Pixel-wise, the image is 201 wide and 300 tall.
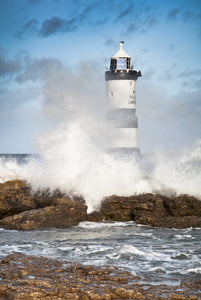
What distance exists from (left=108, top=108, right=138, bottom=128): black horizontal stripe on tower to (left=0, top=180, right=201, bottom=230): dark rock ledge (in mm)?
7592

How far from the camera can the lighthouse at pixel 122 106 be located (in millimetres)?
16359

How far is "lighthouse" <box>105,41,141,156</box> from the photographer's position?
16.4 m

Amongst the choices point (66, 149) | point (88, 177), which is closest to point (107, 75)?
point (66, 149)

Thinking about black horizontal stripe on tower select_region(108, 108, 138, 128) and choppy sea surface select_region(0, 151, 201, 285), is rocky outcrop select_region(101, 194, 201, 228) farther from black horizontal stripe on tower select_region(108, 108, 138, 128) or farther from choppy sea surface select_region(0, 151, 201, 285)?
black horizontal stripe on tower select_region(108, 108, 138, 128)

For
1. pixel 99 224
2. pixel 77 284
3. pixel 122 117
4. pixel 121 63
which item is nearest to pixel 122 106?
pixel 122 117

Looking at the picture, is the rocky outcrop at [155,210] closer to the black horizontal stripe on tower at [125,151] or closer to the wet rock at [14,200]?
the wet rock at [14,200]

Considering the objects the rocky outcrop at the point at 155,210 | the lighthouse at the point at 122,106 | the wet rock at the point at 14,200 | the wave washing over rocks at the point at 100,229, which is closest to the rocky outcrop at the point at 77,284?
the wave washing over rocks at the point at 100,229

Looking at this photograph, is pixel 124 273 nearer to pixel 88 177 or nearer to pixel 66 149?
pixel 88 177

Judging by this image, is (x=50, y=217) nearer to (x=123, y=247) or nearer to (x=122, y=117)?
(x=123, y=247)

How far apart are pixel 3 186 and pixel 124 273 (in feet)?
18.4

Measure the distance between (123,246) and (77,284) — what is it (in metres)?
2.21

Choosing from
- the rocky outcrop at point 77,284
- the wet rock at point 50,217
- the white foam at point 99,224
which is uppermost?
the wet rock at point 50,217

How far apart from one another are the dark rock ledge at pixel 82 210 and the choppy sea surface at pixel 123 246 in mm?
262

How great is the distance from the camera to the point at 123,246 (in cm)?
609
